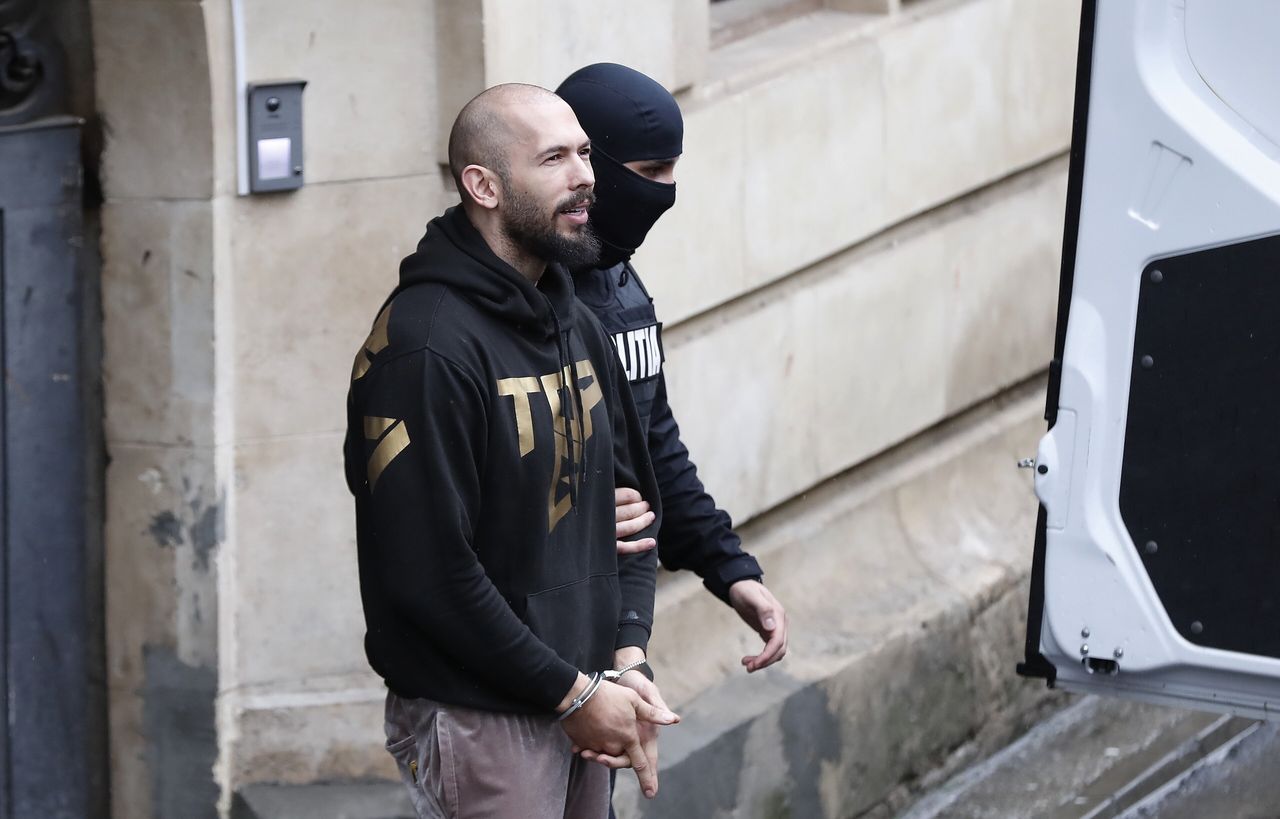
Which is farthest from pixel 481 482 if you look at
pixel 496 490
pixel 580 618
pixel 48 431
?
pixel 48 431

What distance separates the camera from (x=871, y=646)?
17.6 ft

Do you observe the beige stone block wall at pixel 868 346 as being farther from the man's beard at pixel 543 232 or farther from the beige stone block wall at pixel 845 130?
the man's beard at pixel 543 232

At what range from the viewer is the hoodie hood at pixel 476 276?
3.01m

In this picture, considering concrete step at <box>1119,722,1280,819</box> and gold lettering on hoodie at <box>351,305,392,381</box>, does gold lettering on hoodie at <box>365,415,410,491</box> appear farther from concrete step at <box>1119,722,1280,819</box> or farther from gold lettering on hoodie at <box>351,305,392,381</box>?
concrete step at <box>1119,722,1280,819</box>

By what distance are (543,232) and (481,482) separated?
405mm

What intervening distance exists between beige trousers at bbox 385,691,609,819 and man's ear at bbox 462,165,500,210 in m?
0.79

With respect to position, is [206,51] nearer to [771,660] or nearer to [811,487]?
[771,660]

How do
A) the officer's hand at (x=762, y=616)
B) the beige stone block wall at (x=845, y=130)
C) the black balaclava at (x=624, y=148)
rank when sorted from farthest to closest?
the beige stone block wall at (x=845, y=130)
the officer's hand at (x=762, y=616)
the black balaclava at (x=624, y=148)

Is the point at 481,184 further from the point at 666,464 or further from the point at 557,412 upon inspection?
the point at 666,464

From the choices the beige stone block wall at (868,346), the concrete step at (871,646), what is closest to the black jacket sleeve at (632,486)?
the concrete step at (871,646)

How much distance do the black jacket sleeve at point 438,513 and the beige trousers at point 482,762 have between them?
17cm

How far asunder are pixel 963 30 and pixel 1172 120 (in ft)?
7.62

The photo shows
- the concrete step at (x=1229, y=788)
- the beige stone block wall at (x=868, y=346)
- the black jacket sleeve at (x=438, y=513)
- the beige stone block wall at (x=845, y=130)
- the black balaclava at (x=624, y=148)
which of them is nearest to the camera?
the black jacket sleeve at (x=438, y=513)

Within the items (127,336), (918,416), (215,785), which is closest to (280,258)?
(127,336)
